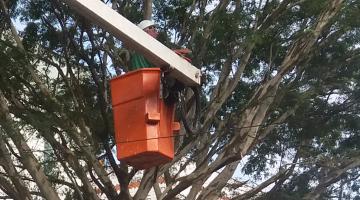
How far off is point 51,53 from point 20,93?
90 cm

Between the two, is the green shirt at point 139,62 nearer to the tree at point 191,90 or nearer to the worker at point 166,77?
the worker at point 166,77

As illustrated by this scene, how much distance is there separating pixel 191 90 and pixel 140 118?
1.30 metres

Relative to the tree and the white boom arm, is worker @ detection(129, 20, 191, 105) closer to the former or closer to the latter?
the white boom arm

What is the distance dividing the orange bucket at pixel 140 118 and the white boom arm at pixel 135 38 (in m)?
0.20

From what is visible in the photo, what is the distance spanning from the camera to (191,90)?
20.8ft

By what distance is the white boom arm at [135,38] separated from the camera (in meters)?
4.32

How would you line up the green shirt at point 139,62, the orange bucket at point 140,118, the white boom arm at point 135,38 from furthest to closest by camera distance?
1. the green shirt at point 139,62
2. the orange bucket at point 140,118
3. the white boom arm at point 135,38

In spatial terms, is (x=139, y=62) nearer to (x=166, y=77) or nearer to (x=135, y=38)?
(x=166, y=77)

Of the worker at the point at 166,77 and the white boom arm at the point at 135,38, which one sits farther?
the worker at the point at 166,77

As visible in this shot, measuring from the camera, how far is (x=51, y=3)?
8109 millimetres

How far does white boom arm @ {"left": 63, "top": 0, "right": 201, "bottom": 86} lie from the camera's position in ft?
14.2

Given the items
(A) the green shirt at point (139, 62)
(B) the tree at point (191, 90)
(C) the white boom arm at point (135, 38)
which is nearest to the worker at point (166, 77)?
(A) the green shirt at point (139, 62)

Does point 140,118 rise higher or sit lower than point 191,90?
lower

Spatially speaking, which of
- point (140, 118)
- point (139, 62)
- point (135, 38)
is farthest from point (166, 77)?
point (135, 38)
